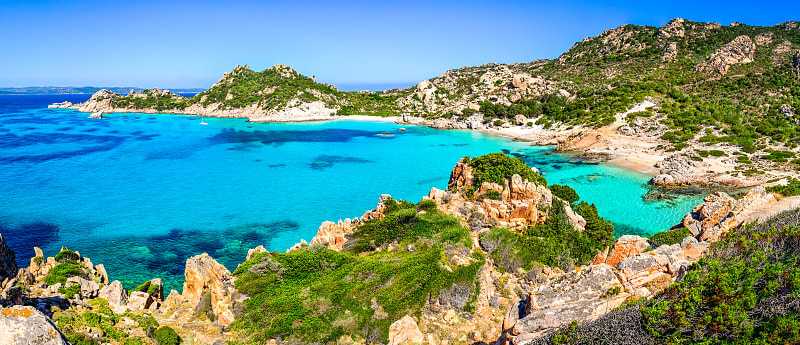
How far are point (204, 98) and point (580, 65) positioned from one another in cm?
10740

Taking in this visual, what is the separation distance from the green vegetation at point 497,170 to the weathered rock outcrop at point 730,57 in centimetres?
7188

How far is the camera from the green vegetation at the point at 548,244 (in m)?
20.5

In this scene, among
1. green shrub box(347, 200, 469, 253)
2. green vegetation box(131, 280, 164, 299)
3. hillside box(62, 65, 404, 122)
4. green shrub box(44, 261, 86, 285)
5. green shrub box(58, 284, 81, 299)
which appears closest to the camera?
green shrub box(58, 284, 81, 299)

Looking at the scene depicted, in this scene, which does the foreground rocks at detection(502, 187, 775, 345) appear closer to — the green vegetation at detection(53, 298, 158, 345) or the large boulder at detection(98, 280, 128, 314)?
the green vegetation at detection(53, 298, 158, 345)

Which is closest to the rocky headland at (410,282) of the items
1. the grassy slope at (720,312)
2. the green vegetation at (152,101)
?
the grassy slope at (720,312)

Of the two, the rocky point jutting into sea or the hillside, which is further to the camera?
the hillside

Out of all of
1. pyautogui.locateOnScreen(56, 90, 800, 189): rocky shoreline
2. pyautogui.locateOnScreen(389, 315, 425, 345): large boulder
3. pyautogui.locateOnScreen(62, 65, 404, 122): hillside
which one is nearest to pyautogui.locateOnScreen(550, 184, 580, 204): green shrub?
pyautogui.locateOnScreen(56, 90, 800, 189): rocky shoreline

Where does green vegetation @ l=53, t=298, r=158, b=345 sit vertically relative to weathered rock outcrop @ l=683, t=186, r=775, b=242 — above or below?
below

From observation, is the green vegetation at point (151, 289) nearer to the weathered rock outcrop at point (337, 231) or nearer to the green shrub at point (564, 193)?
the weathered rock outcrop at point (337, 231)


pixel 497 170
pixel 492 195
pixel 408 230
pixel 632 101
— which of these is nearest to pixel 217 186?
pixel 408 230

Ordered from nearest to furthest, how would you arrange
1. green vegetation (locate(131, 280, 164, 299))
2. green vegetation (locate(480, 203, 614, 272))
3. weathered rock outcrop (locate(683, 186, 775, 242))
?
green vegetation (locate(131, 280, 164, 299))
green vegetation (locate(480, 203, 614, 272))
weathered rock outcrop (locate(683, 186, 775, 242))

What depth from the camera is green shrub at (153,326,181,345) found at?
47.2 feet

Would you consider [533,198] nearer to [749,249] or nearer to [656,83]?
[749,249]

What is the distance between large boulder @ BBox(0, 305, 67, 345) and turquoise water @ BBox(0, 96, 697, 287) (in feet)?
52.8
